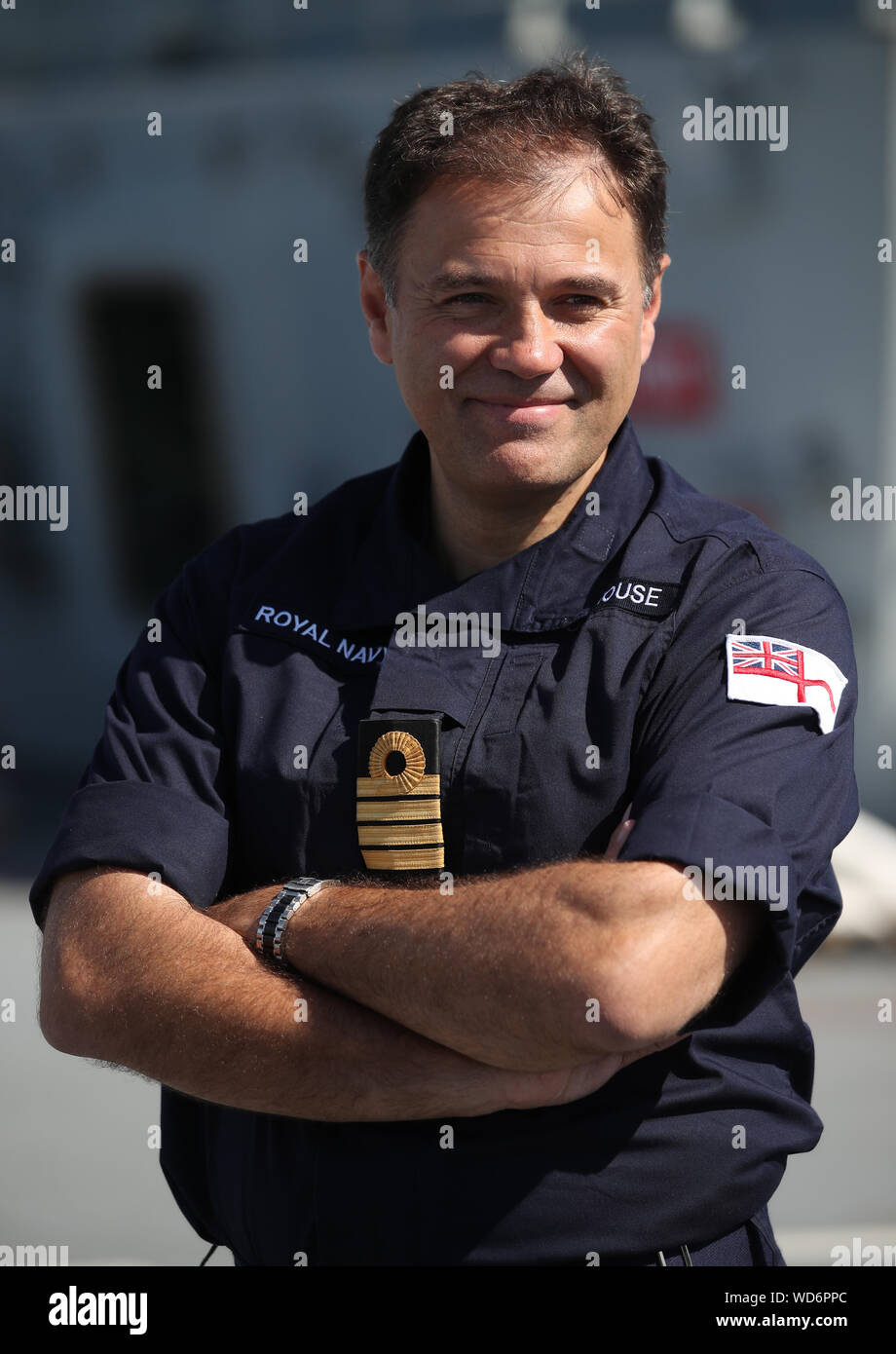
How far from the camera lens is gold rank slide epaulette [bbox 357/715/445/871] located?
1951mm

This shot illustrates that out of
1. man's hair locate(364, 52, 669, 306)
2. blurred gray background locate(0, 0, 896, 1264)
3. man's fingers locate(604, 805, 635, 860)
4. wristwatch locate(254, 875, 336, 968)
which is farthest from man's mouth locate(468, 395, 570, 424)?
blurred gray background locate(0, 0, 896, 1264)

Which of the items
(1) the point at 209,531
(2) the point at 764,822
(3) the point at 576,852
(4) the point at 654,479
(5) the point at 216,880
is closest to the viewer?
(2) the point at 764,822

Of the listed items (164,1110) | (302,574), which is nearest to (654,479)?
(302,574)

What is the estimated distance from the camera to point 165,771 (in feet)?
6.79

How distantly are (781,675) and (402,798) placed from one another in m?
0.51

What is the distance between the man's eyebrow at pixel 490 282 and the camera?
199 centimetres

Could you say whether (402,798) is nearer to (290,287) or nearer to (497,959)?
(497,959)

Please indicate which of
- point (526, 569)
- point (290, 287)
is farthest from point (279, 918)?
point (290, 287)

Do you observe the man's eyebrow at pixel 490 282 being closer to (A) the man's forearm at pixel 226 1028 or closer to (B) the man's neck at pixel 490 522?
(B) the man's neck at pixel 490 522

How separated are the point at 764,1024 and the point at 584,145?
122cm

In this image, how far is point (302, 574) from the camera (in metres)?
2.22

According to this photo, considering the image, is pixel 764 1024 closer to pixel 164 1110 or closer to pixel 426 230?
pixel 164 1110

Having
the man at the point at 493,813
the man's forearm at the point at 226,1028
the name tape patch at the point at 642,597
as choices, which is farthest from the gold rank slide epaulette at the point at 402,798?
the name tape patch at the point at 642,597

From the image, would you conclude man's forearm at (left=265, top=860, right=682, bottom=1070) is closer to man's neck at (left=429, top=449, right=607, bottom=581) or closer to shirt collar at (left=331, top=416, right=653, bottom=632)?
shirt collar at (left=331, top=416, right=653, bottom=632)
